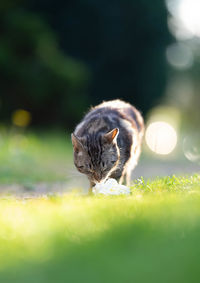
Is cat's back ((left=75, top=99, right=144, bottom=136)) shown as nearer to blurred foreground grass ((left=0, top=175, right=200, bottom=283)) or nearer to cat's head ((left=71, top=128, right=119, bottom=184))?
cat's head ((left=71, top=128, right=119, bottom=184))

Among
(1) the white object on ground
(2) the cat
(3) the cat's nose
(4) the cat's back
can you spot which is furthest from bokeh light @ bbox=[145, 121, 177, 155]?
(1) the white object on ground

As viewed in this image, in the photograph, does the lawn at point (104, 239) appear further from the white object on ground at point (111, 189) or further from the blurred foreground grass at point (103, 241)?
the white object on ground at point (111, 189)

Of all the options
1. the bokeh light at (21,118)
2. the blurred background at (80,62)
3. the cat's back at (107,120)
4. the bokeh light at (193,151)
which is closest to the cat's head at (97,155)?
the cat's back at (107,120)

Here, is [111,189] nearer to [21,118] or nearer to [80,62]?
[21,118]

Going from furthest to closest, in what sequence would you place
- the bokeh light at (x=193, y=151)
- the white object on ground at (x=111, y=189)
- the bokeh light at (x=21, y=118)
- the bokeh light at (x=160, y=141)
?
the bokeh light at (x=160, y=141)
the bokeh light at (x=21, y=118)
the bokeh light at (x=193, y=151)
the white object on ground at (x=111, y=189)

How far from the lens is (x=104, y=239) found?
10.5 feet

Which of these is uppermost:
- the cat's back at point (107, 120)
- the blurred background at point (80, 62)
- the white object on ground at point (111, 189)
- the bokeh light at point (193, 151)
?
the blurred background at point (80, 62)

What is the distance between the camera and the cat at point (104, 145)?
5480 millimetres

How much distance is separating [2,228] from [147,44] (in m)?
16.5

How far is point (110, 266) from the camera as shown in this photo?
274 cm

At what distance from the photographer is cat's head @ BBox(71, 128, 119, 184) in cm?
545

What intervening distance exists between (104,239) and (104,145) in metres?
2.44

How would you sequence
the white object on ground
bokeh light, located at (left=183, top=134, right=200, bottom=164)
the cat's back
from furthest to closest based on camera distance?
bokeh light, located at (left=183, top=134, right=200, bottom=164)
the cat's back
the white object on ground

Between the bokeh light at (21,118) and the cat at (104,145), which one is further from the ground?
the bokeh light at (21,118)
